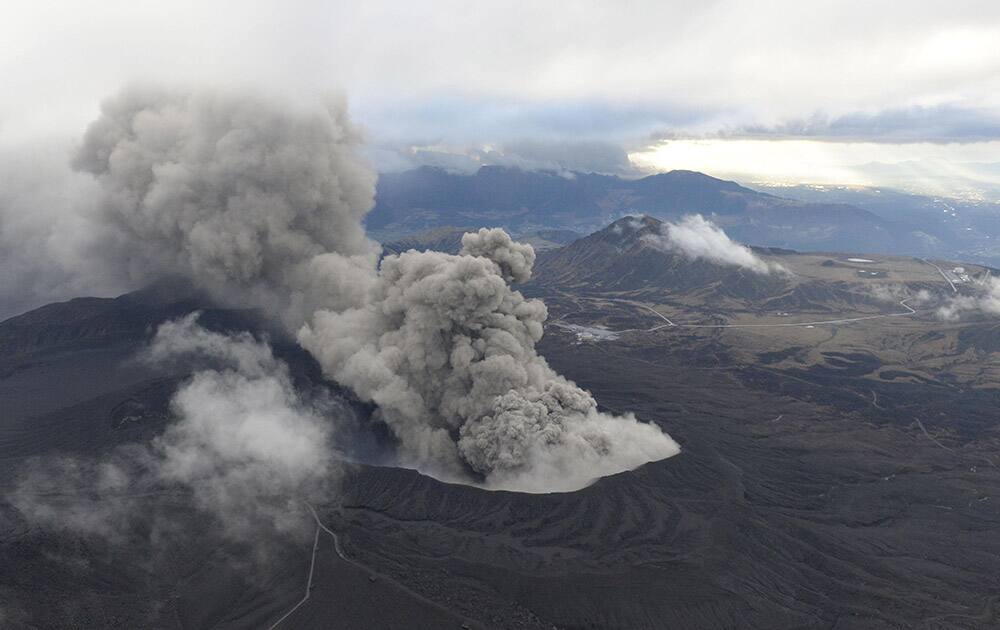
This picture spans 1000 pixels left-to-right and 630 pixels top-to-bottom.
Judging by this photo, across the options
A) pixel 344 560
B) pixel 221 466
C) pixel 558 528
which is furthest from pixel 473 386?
pixel 221 466

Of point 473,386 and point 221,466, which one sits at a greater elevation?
point 473,386

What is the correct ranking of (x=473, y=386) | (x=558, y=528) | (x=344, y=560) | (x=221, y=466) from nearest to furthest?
(x=344, y=560)
(x=558, y=528)
(x=221, y=466)
(x=473, y=386)

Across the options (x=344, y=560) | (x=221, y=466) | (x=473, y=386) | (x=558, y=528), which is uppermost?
(x=473, y=386)

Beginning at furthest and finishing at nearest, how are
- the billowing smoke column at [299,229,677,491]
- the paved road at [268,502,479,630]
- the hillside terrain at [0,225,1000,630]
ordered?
the billowing smoke column at [299,229,677,491], the hillside terrain at [0,225,1000,630], the paved road at [268,502,479,630]

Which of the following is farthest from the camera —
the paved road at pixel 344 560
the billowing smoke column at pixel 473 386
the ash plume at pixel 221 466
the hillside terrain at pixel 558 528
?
the billowing smoke column at pixel 473 386

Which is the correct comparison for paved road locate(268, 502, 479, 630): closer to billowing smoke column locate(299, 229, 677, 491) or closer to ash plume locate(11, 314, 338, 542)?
ash plume locate(11, 314, 338, 542)

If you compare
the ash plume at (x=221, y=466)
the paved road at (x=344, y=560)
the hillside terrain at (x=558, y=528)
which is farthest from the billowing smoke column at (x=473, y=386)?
the paved road at (x=344, y=560)

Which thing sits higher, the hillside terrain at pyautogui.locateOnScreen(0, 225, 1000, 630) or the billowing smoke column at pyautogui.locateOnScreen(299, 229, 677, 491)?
the billowing smoke column at pyautogui.locateOnScreen(299, 229, 677, 491)

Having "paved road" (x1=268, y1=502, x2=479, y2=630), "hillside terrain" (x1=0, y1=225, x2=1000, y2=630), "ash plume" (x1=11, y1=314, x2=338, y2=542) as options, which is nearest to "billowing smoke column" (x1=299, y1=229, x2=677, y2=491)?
"hillside terrain" (x1=0, y1=225, x2=1000, y2=630)

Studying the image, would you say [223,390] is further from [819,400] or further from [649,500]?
[819,400]

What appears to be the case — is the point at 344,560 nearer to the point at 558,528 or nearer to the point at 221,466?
the point at 558,528

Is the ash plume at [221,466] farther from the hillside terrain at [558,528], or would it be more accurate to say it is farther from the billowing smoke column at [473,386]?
the billowing smoke column at [473,386]
